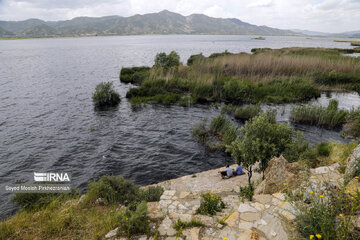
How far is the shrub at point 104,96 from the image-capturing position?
2505 cm

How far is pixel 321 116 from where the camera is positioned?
18.4 meters

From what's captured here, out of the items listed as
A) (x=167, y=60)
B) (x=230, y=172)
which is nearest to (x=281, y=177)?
(x=230, y=172)

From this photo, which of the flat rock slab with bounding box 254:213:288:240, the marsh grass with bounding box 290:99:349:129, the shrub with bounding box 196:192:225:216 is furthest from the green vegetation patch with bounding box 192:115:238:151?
the flat rock slab with bounding box 254:213:288:240

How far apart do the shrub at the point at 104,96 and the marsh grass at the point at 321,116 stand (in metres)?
20.1

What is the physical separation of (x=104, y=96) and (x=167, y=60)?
41.3 ft

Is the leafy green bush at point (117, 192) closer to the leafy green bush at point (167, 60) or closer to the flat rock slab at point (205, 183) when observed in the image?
the flat rock slab at point (205, 183)

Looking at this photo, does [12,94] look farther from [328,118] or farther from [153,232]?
[328,118]

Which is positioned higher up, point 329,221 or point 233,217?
point 329,221

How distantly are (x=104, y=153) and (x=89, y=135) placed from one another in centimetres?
381

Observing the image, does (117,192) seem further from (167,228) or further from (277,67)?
(277,67)

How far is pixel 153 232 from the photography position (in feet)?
19.7

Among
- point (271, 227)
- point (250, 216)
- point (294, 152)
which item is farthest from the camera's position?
point (294, 152)

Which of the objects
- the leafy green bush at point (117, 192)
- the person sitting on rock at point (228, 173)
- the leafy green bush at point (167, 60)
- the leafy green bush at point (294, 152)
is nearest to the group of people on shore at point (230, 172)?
the person sitting on rock at point (228, 173)

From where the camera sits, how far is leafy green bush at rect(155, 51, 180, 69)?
3267 cm
